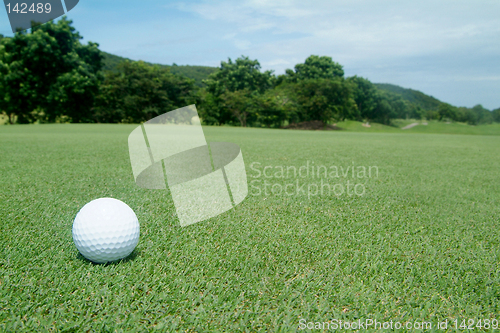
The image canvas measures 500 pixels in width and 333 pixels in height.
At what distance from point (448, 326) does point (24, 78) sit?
3462cm

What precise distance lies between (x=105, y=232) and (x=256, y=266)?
2.94 feet

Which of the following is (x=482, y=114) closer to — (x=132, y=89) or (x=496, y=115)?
(x=496, y=115)

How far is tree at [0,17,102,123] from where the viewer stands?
27.4 metres

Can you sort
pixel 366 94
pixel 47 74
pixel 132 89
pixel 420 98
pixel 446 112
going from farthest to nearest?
pixel 420 98
pixel 446 112
pixel 366 94
pixel 132 89
pixel 47 74

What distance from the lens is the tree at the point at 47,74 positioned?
2736 centimetres

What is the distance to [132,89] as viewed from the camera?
1323 inches

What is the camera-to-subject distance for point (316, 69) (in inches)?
1697

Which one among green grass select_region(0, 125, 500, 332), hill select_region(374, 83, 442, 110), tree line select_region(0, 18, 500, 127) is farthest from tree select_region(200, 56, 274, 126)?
hill select_region(374, 83, 442, 110)

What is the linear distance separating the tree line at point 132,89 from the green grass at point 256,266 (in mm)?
30197

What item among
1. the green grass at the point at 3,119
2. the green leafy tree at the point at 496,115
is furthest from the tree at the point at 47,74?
the green leafy tree at the point at 496,115

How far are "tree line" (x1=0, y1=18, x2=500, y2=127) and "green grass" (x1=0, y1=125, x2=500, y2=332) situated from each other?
30197 millimetres

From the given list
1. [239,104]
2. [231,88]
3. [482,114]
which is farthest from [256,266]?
[482,114]

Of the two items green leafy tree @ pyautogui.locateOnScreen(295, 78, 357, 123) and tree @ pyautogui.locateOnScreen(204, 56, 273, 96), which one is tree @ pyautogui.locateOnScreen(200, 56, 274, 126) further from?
green leafy tree @ pyautogui.locateOnScreen(295, 78, 357, 123)

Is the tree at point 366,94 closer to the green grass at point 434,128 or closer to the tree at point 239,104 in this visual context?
the green grass at point 434,128
